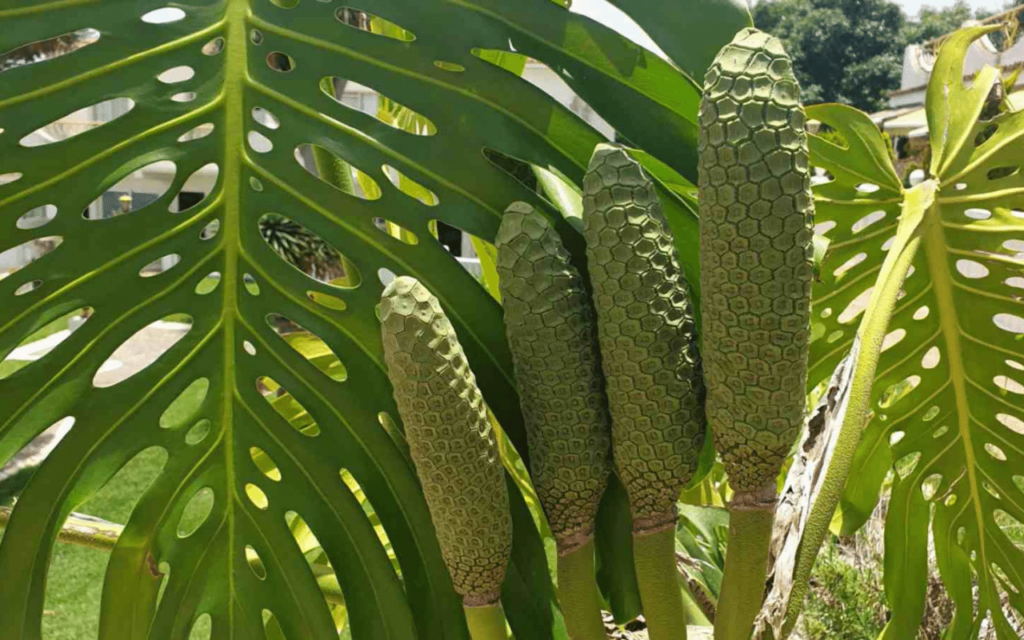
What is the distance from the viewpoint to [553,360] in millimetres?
696

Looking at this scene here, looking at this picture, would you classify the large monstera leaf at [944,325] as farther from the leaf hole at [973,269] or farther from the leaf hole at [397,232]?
the leaf hole at [397,232]

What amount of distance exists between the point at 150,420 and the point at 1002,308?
47.4 inches

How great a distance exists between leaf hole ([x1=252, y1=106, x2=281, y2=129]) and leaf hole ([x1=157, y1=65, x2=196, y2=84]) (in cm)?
6

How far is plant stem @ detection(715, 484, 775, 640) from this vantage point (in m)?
0.71

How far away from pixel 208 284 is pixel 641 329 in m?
0.41

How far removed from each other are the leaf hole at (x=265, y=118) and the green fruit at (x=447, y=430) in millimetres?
246

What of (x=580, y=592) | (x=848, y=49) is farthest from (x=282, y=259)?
(x=848, y=49)

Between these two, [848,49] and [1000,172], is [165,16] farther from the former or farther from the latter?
[848,49]

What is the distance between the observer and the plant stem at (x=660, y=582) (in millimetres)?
737

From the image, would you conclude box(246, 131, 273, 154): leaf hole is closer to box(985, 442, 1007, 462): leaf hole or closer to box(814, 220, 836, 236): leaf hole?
box(814, 220, 836, 236): leaf hole

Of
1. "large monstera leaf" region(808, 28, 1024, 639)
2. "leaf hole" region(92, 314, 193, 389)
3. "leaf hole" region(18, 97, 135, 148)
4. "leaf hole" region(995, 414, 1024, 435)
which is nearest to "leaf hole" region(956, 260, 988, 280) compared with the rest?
"large monstera leaf" region(808, 28, 1024, 639)

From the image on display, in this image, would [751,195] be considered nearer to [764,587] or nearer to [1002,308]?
[764,587]

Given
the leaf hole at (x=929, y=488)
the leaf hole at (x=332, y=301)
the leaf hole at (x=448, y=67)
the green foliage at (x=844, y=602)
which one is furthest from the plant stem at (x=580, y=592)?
the green foliage at (x=844, y=602)

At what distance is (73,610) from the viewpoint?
11.3 feet
